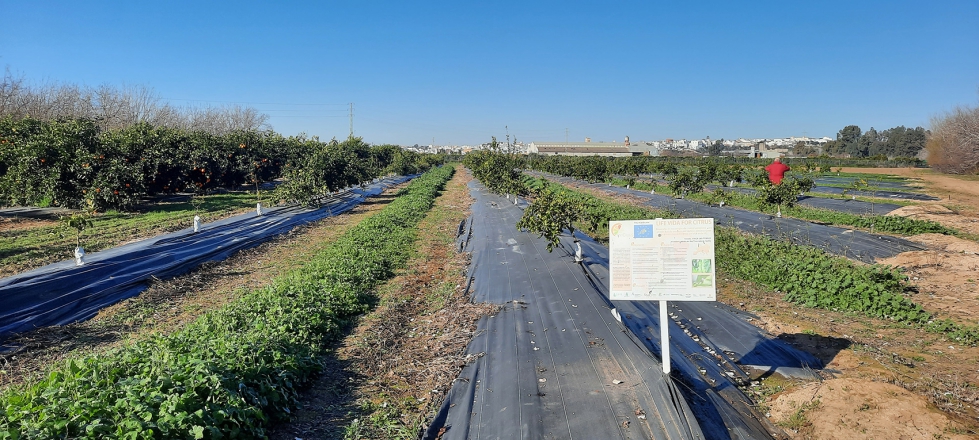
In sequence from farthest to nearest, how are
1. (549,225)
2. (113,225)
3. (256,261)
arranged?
(113,225)
(256,261)
(549,225)

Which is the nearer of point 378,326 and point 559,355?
point 559,355

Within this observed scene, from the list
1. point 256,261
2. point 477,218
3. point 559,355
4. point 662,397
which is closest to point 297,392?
point 559,355

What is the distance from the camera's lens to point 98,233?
16.6 m

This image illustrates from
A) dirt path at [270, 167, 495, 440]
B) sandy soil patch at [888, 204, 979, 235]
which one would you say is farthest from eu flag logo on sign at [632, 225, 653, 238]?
sandy soil patch at [888, 204, 979, 235]

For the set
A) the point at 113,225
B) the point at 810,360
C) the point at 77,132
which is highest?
the point at 77,132

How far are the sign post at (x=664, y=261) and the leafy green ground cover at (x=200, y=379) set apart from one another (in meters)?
3.95

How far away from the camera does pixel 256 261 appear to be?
47.3 ft

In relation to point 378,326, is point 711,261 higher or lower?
higher

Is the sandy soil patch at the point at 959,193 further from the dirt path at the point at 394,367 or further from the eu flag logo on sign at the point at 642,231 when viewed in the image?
the eu flag logo on sign at the point at 642,231

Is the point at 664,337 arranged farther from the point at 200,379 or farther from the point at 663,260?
the point at 200,379

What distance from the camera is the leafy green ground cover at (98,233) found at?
41.2 feet

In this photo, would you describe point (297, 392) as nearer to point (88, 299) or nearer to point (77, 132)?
point (88, 299)

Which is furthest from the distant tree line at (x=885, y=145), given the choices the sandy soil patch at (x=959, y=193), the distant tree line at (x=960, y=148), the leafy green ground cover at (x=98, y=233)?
the leafy green ground cover at (x=98, y=233)

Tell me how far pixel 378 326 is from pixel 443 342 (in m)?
1.50
